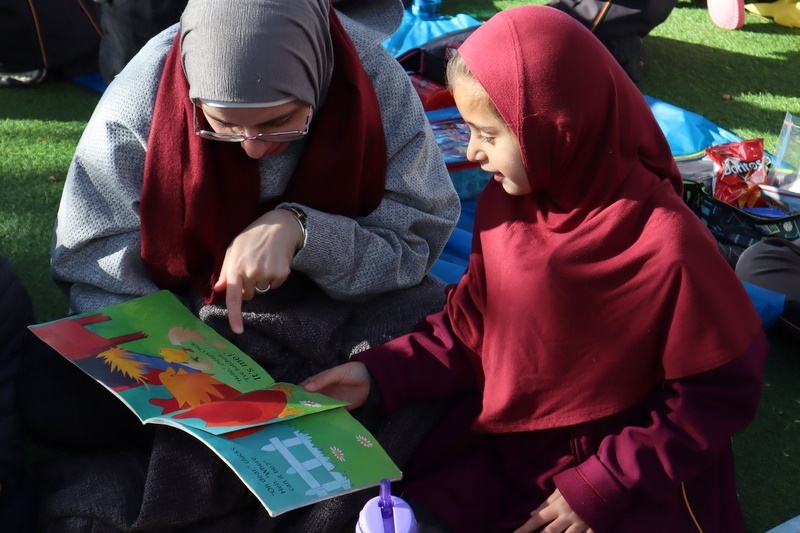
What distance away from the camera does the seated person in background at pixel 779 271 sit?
2578 mm

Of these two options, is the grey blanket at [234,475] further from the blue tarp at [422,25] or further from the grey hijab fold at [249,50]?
the blue tarp at [422,25]

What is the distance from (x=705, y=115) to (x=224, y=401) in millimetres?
2987

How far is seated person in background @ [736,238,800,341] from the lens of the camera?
258 centimetres

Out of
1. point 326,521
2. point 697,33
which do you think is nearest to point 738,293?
point 326,521

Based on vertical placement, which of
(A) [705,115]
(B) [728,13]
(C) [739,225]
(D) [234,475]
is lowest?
(A) [705,115]

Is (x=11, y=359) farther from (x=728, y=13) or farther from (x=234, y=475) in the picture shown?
(x=728, y=13)

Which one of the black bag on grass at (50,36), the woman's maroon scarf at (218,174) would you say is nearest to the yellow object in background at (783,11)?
the black bag on grass at (50,36)

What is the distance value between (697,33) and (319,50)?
11.8ft

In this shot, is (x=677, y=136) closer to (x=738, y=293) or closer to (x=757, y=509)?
(x=757, y=509)

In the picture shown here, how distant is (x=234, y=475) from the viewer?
1797 mm

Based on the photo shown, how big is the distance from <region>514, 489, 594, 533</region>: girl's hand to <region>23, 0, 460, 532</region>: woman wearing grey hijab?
35cm

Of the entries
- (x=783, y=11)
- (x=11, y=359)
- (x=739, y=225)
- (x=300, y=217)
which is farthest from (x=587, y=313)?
Answer: (x=783, y=11)

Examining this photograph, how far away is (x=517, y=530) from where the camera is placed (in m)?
1.70

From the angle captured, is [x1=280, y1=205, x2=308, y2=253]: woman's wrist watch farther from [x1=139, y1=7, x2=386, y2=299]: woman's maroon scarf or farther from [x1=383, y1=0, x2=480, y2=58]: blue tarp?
[x1=383, y1=0, x2=480, y2=58]: blue tarp
